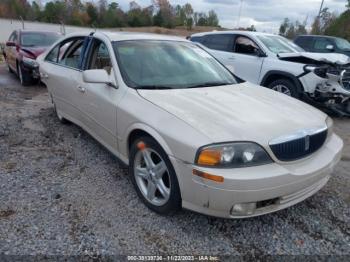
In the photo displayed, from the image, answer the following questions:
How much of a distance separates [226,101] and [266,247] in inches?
52.4

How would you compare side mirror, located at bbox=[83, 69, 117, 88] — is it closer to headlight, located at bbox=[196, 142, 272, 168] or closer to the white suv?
headlight, located at bbox=[196, 142, 272, 168]

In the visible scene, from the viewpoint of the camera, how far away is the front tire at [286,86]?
663 centimetres

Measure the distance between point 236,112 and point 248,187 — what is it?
734 millimetres

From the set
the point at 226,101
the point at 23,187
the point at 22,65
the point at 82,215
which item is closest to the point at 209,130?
the point at 226,101

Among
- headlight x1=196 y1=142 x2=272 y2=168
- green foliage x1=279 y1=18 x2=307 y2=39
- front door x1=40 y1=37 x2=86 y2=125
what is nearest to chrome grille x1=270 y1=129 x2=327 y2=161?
headlight x1=196 y1=142 x2=272 y2=168

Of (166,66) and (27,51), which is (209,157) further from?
(27,51)

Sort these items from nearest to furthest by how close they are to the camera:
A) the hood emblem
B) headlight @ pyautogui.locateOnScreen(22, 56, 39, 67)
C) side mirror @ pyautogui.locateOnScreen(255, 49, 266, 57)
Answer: the hood emblem
side mirror @ pyautogui.locateOnScreen(255, 49, 266, 57)
headlight @ pyautogui.locateOnScreen(22, 56, 39, 67)

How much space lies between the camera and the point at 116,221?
293cm

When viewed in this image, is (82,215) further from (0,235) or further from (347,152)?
(347,152)

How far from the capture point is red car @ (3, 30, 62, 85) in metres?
8.79

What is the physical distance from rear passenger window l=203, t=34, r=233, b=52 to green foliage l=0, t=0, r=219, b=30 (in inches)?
2114

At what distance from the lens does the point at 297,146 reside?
2.66m

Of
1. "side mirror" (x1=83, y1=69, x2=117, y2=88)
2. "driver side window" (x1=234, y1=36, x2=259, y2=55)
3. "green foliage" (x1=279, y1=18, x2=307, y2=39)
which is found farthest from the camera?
"green foliage" (x1=279, y1=18, x2=307, y2=39)

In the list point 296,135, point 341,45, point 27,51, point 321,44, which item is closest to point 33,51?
point 27,51
